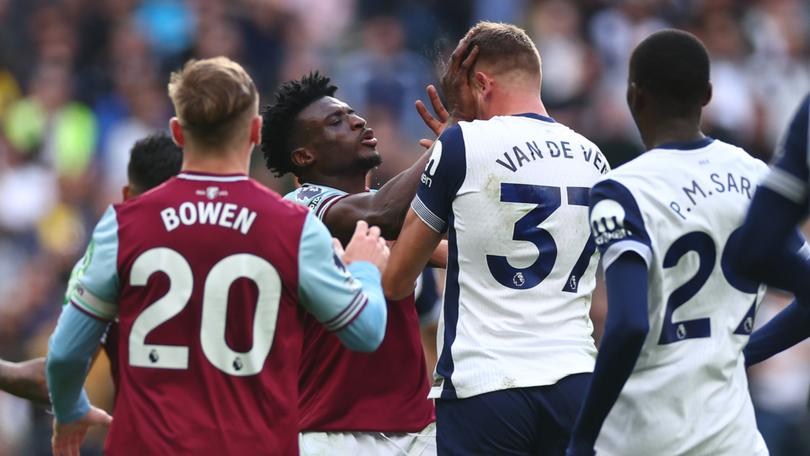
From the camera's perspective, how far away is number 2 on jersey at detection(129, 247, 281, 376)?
4801 mm

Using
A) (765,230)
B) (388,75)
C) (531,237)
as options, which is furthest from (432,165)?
(388,75)

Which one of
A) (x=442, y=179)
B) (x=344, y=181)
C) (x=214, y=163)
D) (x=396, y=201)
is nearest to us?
(x=214, y=163)

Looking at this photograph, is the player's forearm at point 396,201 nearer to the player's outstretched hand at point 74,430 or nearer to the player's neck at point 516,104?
the player's neck at point 516,104

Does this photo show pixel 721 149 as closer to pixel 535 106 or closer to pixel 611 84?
pixel 535 106

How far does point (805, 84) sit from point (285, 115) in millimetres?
9445

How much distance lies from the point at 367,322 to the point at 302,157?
2.06m

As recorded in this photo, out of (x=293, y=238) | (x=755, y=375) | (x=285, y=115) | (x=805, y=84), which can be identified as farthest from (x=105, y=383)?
(x=805, y=84)

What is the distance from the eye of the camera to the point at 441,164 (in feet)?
18.7

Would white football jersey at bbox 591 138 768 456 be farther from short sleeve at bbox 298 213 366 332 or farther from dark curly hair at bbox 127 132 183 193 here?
dark curly hair at bbox 127 132 183 193

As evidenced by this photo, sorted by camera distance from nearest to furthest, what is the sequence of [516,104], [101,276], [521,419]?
[101,276], [521,419], [516,104]

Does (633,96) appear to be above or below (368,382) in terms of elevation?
above

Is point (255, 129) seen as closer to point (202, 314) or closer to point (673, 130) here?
point (202, 314)

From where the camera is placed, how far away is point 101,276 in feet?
15.9

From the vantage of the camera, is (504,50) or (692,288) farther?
(504,50)
